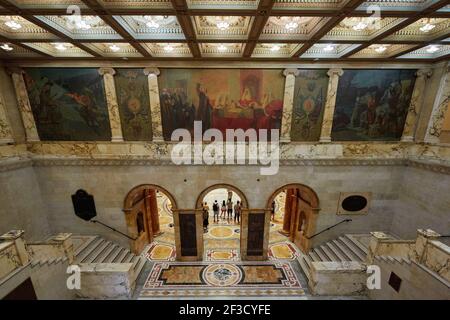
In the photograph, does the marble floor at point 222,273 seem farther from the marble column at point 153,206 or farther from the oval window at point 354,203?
the oval window at point 354,203

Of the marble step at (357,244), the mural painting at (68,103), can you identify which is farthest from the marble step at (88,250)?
the marble step at (357,244)

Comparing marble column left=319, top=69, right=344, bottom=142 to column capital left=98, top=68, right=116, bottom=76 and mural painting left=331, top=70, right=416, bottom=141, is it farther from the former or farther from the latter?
column capital left=98, top=68, right=116, bottom=76

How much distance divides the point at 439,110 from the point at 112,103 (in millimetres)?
13987

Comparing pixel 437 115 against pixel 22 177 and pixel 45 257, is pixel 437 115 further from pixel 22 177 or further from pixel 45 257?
pixel 22 177

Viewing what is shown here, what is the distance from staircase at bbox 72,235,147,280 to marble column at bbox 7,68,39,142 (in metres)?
5.30

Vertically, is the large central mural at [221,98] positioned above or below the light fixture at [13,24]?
below

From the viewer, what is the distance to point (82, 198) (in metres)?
10.0

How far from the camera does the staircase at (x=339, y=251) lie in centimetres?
929

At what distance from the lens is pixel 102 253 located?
9789 millimetres

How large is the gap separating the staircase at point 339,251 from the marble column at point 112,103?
34.6ft

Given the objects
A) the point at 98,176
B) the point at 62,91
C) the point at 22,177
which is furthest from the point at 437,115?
the point at 22,177

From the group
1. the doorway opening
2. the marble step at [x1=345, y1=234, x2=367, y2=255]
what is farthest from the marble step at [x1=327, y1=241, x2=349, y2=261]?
the doorway opening

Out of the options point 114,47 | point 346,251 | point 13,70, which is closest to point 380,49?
point 346,251

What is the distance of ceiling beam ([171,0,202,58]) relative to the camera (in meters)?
4.79
